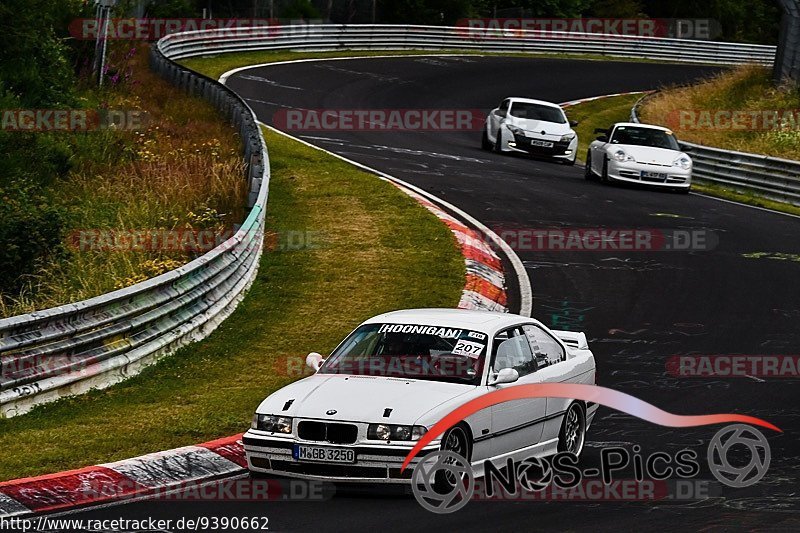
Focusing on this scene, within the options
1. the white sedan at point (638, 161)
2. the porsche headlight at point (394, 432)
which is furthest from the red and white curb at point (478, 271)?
the porsche headlight at point (394, 432)

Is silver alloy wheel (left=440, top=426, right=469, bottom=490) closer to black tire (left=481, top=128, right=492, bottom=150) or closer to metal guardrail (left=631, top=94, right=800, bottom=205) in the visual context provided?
metal guardrail (left=631, top=94, right=800, bottom=205)

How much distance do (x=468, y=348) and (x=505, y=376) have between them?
0.45m

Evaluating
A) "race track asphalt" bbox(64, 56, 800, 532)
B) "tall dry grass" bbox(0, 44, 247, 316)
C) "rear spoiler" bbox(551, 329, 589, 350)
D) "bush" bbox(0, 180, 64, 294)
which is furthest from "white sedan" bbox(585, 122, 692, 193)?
"rear spoiler" bbox(551, 329, 589, 350)

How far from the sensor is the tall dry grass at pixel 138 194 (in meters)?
14.7

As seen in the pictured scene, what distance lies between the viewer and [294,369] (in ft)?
43.4

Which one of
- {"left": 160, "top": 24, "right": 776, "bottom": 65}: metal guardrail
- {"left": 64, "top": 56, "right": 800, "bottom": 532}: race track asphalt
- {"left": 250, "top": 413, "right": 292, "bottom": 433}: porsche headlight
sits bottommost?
{"left": 64, "top": 56, "right": 800, "bottom": 532}: race track asphalt

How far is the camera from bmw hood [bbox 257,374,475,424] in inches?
349

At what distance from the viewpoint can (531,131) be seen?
31.1 m

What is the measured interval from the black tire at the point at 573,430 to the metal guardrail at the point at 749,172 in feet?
57.3

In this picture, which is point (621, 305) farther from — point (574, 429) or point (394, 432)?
point (394, 432)

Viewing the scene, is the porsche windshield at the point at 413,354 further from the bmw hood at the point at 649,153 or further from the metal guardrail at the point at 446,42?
the metal guardrail at the point at 446,42

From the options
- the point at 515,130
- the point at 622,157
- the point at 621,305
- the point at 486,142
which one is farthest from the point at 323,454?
the point at 486,142

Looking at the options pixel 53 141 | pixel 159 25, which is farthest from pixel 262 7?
pixel 53 141

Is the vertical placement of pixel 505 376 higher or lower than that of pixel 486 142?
higher
